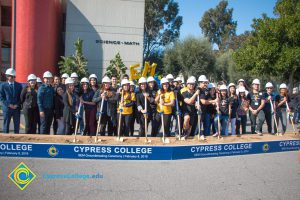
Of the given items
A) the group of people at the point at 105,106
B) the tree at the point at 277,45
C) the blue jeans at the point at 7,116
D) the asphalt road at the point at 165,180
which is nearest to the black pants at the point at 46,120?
the group of people at the point at 105,106

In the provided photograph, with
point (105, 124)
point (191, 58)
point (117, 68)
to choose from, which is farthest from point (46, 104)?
point (191, 58)

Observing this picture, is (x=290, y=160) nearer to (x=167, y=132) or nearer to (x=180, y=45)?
(x=167, y=132)

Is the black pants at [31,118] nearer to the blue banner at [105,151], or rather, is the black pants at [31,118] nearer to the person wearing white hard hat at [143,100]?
the blue banner at [105,151]

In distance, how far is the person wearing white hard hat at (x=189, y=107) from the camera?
296 inches

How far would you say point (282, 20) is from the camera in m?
18.0

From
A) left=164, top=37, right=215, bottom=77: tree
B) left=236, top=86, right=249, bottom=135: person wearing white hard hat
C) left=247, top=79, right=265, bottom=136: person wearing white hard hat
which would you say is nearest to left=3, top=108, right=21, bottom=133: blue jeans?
left=236, top=86, right=249, bottom=135: person wearing white hard hat

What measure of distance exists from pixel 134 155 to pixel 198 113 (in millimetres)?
2573

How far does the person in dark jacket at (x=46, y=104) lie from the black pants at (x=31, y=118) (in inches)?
13.3

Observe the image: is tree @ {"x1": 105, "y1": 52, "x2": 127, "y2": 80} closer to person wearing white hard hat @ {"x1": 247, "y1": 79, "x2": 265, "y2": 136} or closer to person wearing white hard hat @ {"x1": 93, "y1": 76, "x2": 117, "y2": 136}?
person wearing white hard hat @ {"x1": 93, "y1": 76, "x2": 117, "y2": 136}

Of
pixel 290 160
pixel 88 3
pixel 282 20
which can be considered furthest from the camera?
pixel 88 3

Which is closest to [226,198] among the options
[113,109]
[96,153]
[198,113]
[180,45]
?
[96,153]

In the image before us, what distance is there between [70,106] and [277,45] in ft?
53.2

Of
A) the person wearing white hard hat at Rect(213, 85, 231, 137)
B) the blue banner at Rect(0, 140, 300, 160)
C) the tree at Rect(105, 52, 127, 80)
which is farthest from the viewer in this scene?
the tree at Rect(105, 52, 127, 80)

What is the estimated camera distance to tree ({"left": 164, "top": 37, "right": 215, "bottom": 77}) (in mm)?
30531
